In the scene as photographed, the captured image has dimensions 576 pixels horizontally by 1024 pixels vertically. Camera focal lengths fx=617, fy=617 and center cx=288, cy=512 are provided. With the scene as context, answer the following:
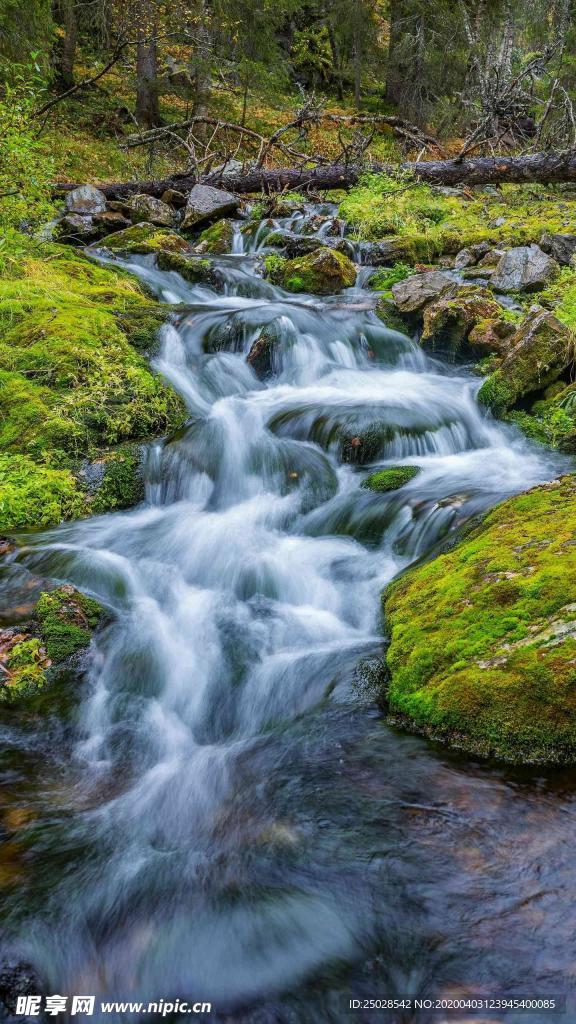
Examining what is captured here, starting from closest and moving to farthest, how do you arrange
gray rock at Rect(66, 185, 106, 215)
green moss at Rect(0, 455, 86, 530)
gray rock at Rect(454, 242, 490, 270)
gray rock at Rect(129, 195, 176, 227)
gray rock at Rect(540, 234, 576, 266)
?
green moss at Rect(0, 455, 86, 530) → gray rock at Rect(540, 234, 576, 266) → gray rock at Rect(454, 242, 490, 270) → gray rock at Rect(66, 185, 106, 215) → gray rock at Rect(129, 195, 176, 227)

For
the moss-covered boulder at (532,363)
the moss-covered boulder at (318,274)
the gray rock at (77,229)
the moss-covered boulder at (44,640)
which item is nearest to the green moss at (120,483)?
the moss-covered boulder at (44,640)

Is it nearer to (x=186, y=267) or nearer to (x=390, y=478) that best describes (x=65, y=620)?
(x=390, y=478)

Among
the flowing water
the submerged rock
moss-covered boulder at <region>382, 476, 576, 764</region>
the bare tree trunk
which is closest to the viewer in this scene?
the flowing water

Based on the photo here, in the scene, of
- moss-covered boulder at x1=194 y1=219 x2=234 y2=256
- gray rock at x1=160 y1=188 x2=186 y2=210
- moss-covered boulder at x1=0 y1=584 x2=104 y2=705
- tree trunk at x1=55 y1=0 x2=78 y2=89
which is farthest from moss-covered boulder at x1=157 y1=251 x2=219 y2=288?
tree trunk at x1=55 y1=0 x2=78 y2=89

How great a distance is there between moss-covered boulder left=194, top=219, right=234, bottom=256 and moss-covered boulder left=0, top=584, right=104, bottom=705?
10.0m

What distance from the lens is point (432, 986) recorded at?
2.00 meters

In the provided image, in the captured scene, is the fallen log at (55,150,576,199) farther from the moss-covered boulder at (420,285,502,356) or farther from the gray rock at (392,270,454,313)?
the moss-covered boulder at (420,285,502,356)

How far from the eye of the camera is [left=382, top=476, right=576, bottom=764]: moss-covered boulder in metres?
2.69

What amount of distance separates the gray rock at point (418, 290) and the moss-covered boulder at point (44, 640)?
702 centimetres

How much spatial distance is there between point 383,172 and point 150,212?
5760 millimetres

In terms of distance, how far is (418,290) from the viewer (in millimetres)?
9547

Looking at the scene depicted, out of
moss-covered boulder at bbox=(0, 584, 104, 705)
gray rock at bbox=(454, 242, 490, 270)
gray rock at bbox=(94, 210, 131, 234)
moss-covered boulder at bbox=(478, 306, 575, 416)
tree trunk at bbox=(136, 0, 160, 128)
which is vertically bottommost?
moss-covered boulder at bbox=(0, 584, 104, 705)

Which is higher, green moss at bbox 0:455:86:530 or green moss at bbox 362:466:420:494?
green moss at bbox 362:466:420:494

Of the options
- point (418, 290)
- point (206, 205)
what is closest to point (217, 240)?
point (206, 205)
